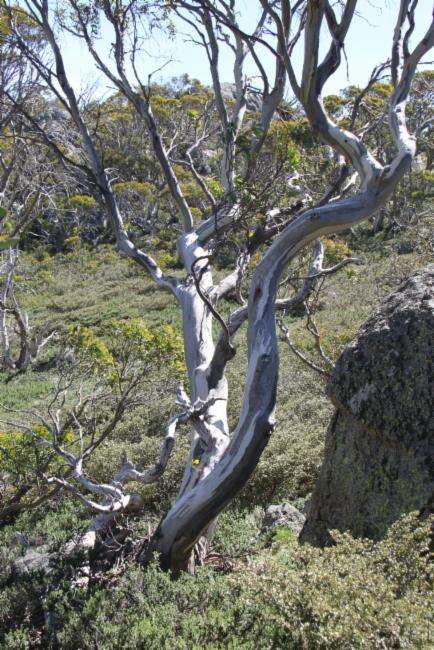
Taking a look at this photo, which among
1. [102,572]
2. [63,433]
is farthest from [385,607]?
[63,433]

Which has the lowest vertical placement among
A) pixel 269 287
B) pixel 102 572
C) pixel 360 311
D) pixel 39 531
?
pixel 39 531

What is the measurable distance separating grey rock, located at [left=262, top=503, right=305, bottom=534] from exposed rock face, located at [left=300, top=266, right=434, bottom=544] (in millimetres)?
920

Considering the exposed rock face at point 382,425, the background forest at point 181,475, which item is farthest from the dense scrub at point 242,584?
the exposed rock face at point 382,425

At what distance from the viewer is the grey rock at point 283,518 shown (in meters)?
5.01

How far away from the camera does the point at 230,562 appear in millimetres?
4258

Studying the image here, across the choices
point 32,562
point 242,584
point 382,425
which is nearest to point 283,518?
point 382,425

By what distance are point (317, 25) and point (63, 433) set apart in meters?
4.24

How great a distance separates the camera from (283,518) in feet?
16.7

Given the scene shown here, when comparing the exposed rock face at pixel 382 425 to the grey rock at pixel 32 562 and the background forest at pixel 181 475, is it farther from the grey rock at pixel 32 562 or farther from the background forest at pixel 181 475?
the grey rock at pixel 32 562

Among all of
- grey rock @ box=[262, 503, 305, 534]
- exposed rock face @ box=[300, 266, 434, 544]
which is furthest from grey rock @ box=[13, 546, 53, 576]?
exposed rock face @ box=[300, 266, 434, 544]

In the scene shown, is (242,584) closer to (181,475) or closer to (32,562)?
(32,562)

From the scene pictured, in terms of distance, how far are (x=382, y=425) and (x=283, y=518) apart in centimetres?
185

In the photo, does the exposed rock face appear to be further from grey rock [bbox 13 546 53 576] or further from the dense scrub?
grey rock [bbox 13 546 53 576]

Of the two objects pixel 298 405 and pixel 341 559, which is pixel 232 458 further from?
pixel 298 405
